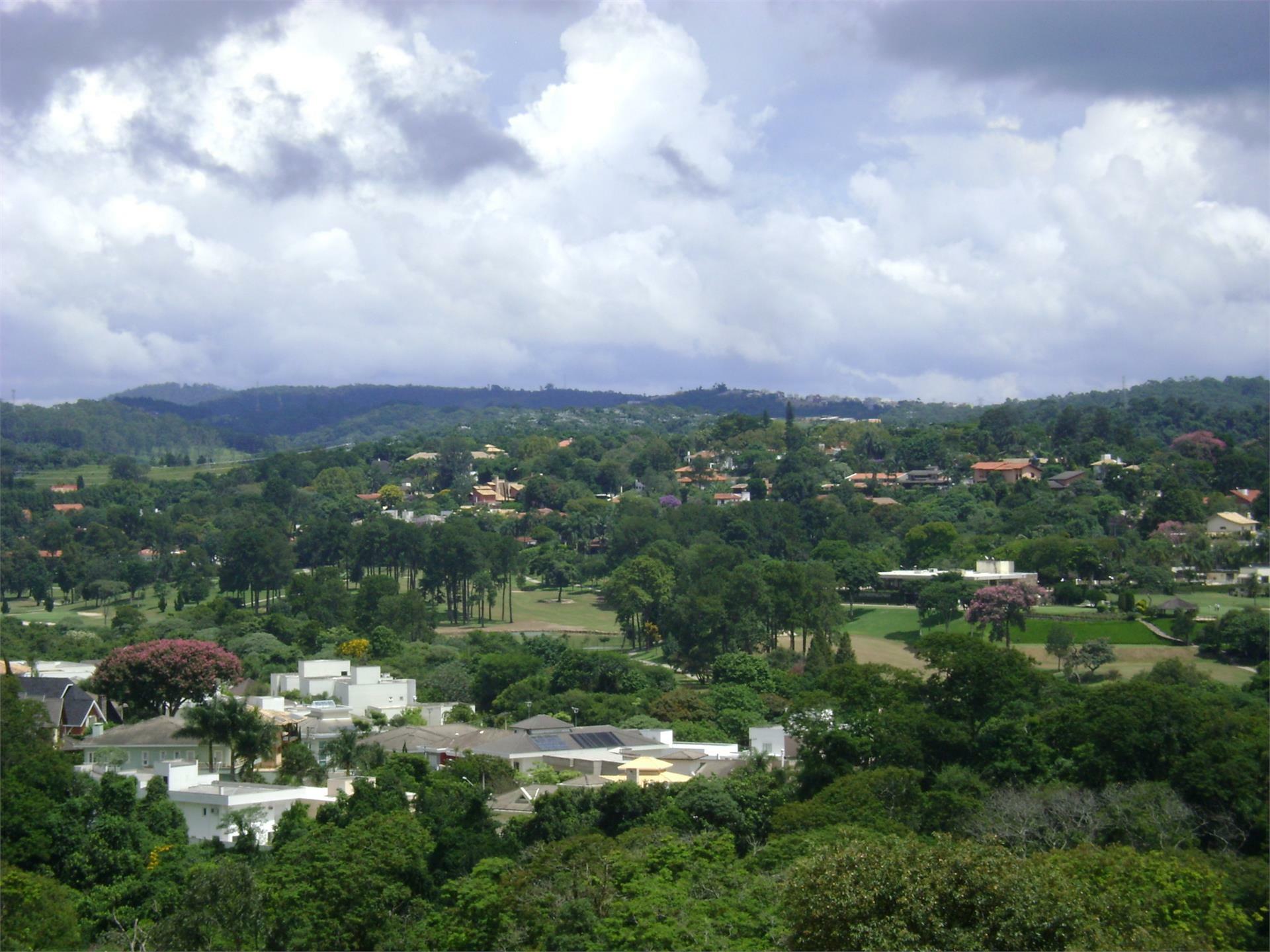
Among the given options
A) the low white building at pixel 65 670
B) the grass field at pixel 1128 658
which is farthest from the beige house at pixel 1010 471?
the low white building at pixel 65 670

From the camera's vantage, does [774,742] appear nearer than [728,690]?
Yes

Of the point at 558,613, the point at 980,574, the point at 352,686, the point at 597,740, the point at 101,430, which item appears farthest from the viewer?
the point at 101,430

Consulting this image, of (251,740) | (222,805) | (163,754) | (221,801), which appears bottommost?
(163,754)

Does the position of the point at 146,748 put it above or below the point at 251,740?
below

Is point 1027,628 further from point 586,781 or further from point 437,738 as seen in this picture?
point 586,781

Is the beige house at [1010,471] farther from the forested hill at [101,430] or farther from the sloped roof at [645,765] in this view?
the forested hill at [101,430]

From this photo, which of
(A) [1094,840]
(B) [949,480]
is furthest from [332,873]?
(B) [949,480]

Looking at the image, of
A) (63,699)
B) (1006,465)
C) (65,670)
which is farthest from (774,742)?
(1006,465)
